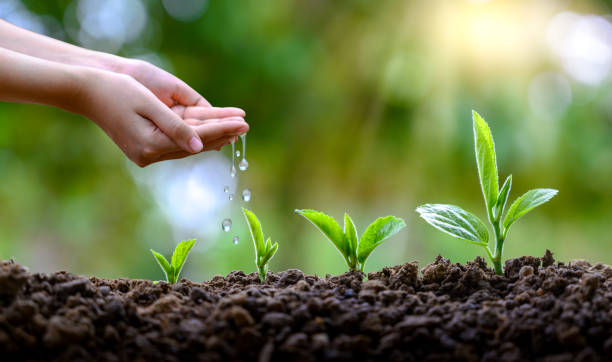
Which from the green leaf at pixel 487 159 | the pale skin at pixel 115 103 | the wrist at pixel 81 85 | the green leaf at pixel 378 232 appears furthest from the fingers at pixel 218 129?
the green leaf at pixel 487 159

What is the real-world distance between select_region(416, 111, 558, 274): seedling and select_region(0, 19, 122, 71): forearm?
924mm

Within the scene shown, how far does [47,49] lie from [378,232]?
0.97 meters

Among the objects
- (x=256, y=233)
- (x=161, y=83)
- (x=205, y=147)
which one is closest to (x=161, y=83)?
(x=161, y=83)

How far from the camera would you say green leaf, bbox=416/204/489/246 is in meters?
0.90

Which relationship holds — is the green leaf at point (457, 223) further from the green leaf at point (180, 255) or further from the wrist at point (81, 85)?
the wrist at point (81, 85)

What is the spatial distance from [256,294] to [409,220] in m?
3.26

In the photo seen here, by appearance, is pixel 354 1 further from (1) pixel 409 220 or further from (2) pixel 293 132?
(1) pixel 409 220

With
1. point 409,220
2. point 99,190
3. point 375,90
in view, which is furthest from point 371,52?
point 99,190

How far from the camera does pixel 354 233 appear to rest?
995 millimetres

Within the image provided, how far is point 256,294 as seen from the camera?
0.72 meters

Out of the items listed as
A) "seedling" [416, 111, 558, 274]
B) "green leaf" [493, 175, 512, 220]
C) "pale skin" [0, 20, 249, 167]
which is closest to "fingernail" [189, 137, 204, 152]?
"pale skin" [0, 20, 249, 167]

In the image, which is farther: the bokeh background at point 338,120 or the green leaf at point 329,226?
the bokeh background at point 338,120

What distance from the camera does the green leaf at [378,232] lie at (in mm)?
948

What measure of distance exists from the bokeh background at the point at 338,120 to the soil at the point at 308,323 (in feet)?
9.06
